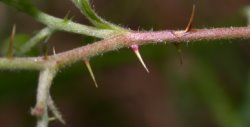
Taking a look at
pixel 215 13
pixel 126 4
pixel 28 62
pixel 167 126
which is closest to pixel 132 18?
pixel 126 4

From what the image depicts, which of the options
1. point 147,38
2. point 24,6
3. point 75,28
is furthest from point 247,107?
point 24,6

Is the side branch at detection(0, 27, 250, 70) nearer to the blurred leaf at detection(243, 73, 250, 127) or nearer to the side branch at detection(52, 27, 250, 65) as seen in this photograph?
the side branch at detection(52, 27, 250, 65)

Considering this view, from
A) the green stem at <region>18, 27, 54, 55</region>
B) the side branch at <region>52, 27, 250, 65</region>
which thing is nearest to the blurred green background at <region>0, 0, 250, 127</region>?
the side branch at <region>52, 27, 250, 65</region>

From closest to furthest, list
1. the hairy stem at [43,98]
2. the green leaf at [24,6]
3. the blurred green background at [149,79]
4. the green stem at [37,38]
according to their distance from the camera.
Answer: the hairy stem at [43,98] → the green leaf at [24,6] → the green stem at [37,38] → the blurred green background at [149,79]

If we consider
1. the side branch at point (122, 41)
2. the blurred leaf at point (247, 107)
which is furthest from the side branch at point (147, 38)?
the blurred leaf at point (247, 107)

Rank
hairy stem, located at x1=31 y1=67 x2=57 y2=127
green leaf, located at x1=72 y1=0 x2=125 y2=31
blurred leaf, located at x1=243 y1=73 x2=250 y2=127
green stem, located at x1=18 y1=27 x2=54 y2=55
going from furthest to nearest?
blurred leaf, located at x1=243 y1=73 x2=250 y2=127, green stem, located at x1=18 y1=27 x2=54 y2=55, green leaf, located at x1=72 y1=0 x2=125 y2=31, hairy stem, located at x1=31 y1=67 x2=57 y2=127

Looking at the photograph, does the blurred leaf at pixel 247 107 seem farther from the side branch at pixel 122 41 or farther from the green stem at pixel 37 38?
the green stem at pixel 37 38
